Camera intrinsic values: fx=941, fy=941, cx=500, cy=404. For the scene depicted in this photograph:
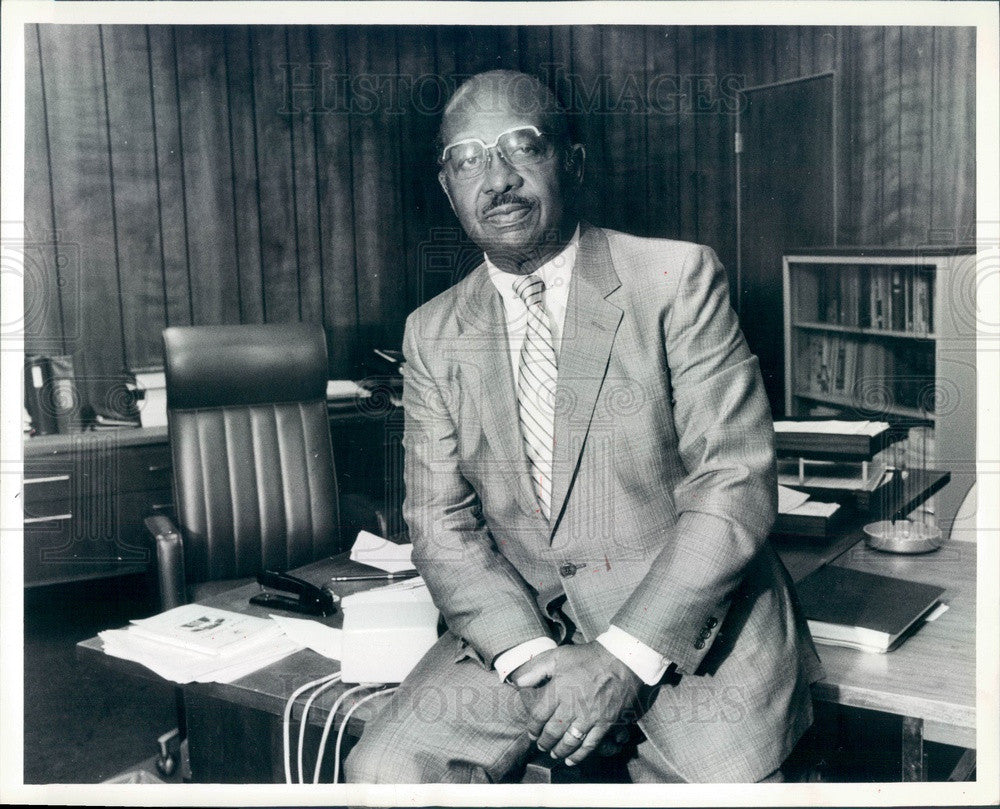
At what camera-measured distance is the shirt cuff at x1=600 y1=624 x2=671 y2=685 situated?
135 centimetres

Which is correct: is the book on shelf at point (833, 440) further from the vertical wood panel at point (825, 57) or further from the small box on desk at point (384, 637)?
the vertical wood panel at point (825, 57)

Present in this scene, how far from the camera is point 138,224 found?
10.7ft

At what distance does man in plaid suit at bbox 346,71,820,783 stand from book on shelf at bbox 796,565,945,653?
7 centimetres

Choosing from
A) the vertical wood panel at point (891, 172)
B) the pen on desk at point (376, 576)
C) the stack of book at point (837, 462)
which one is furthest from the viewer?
the vertical wood panel at point (891, 172)

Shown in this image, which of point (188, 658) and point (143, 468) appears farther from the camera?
point (143, 468)

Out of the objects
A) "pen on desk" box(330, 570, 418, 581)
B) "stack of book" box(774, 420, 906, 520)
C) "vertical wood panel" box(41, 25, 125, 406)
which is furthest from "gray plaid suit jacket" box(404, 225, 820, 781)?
"vertical wood panel" box(41, 25, 125, 406)

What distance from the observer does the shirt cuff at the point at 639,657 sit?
135 cm

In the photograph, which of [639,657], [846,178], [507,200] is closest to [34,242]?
[507,200]

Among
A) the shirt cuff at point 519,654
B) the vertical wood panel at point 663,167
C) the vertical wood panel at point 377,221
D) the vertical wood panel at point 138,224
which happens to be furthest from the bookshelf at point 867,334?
the vertical wood panel at point 138,224

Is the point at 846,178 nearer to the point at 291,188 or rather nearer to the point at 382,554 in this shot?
the point at 291,188

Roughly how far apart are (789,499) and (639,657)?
760mm

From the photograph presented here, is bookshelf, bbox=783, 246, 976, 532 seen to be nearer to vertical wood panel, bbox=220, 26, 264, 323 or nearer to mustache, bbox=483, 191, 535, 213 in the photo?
mustache, bbox=483, 191, 535, 213

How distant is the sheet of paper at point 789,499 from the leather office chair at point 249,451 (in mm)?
996

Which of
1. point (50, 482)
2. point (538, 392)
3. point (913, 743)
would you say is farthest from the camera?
point (50, 482)
